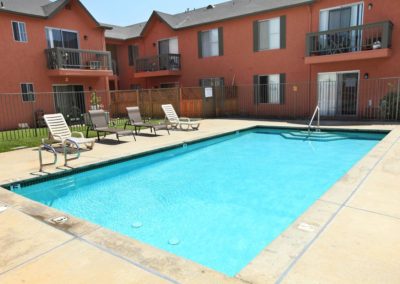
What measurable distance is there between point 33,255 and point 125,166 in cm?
502

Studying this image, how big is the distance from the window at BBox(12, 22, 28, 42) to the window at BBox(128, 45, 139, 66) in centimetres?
947

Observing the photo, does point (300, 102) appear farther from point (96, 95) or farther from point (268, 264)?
point (268, 264)

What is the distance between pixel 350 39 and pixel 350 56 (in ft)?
4.17

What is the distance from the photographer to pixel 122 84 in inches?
1014

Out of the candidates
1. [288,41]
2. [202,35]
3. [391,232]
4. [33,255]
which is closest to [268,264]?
[391,232]

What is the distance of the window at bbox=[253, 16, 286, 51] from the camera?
1738 centimetres

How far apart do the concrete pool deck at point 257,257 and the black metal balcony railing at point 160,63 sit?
1756 centimetres

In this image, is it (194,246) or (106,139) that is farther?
(106,139)

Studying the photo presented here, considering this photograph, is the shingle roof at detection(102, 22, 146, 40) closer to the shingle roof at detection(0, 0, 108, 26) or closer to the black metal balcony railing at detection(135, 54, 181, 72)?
the black metal balcony railing at detection(135, 54, 181, 72)

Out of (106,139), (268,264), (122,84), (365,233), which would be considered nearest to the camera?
(268,264)

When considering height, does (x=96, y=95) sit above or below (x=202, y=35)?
below

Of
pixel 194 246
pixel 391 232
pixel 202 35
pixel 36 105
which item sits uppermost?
pixel 202 35

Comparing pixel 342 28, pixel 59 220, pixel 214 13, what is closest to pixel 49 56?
pixel 214 13

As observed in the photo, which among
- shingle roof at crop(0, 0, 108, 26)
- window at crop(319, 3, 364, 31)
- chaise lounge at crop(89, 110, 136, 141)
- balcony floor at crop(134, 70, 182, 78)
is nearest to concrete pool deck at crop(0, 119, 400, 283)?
chaise lounge at crop(89, 110, 136, 141)
